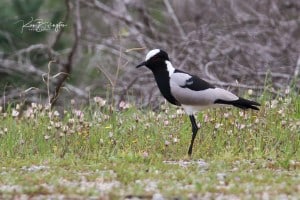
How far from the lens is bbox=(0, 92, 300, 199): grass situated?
5777 mm

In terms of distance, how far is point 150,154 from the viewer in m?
7.58

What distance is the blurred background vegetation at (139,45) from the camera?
1296 cm

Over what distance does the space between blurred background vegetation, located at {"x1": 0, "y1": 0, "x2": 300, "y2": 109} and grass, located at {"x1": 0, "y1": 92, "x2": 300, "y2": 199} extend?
3.21m

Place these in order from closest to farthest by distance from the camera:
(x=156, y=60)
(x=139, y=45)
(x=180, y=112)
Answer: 1. (x=156, y=60)
2. (x=180, y=112)
3. (x=139, y=45)

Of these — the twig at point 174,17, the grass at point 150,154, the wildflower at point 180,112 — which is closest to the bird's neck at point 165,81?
the grass at point 150,154

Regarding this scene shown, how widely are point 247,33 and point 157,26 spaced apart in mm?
2729

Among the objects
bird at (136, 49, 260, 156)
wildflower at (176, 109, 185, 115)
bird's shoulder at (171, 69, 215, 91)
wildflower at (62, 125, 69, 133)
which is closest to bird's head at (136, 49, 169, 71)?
bird at (136, 49, 260, 156)

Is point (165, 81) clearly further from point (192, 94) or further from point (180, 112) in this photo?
point (180, 112)

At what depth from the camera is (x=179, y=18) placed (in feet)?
52.9

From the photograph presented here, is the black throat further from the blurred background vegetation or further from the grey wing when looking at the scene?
the blurred background vegetation

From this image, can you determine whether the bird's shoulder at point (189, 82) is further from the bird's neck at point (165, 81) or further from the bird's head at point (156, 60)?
the bird's head at point (156, 60)

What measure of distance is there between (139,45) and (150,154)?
664 centimetres

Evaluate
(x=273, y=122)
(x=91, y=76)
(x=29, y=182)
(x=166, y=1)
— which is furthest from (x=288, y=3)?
(x=29, y=182)

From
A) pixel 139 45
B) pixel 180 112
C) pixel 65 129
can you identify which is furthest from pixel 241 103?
pixel 139 45
